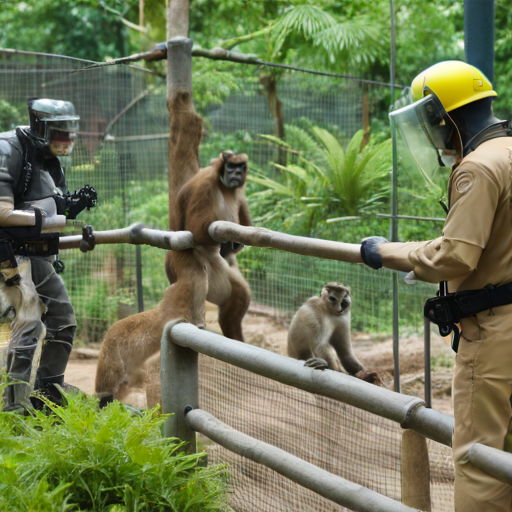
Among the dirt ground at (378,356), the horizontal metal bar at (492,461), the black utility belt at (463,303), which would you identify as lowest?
the dirt ground at (378,356)

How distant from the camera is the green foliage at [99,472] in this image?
259cm

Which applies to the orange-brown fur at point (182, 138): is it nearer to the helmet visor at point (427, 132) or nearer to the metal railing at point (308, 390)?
the metal railing at point (308, 390)

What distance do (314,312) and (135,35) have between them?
17.6m

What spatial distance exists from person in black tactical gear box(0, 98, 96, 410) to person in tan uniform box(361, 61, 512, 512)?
2.86 m

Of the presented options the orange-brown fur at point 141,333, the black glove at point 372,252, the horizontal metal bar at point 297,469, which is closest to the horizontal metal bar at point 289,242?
the black glove at point 372,252

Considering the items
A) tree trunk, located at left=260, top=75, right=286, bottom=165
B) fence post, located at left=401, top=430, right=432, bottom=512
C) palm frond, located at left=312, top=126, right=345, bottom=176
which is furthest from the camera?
tree trunk, located at left=260, top=75, right=286, bottom=165

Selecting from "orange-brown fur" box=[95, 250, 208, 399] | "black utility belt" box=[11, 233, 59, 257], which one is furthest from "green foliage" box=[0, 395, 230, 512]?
"orange-brown fur" box=[95, 250, 208, 399]

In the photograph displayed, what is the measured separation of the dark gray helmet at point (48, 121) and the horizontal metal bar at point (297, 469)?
2.39 metres

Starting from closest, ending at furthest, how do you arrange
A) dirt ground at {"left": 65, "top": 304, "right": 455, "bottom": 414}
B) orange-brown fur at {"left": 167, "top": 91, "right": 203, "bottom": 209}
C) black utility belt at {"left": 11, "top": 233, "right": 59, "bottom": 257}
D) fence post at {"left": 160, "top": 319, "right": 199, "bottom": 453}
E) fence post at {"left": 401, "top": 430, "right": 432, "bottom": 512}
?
fence post at {"left": 401, "top": 430, "right": 432, "bottom": 512} → fence post at {"left": 160, "top": 319, "right": 199, "bottom": 453} → black utility belt at {"left": 11, "top": 233, "right": 59, "bottom": 257} → orange-brown fur at {"left": 167, "top": 91, "right": 203, "bottom": 209} → dirt ground at {"left": 65, "top": 304, "right": 455, "bottom": 414}

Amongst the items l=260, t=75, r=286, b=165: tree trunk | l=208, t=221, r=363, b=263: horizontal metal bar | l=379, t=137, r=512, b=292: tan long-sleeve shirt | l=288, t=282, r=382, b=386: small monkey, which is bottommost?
l=288, t=282, r=382, b=386: small monkey

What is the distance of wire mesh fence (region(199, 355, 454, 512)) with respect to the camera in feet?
9.57

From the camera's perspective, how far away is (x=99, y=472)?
2.74m

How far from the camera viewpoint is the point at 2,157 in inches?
179

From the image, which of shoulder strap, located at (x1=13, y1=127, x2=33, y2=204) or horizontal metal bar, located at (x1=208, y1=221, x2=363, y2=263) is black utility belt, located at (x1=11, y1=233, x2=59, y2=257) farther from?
horizontal metal bar, located at (x1=208, y1=221, x2=363, y2=263)
